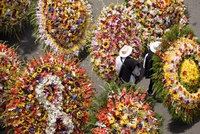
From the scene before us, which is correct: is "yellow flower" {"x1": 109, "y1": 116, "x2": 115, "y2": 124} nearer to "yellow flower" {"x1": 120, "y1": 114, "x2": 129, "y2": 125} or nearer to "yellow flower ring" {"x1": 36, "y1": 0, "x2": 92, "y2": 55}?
"yellow flower" {"x1": 120, "y1": 114, "x2": 129, "y2": 125}

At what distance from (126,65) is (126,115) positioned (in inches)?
56.7

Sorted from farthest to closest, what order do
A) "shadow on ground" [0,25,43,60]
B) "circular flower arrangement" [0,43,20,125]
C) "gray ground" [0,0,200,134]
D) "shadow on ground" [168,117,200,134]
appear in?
"shadow on ground" [0,25,43,60]
"gray ground" [0,0,200,134]
"shadow on ground" [168,117,200,134]
"circular flower arrangement" [0,43,20,125]

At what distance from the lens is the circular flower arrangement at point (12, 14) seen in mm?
9180

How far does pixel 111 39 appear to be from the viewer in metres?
8.51

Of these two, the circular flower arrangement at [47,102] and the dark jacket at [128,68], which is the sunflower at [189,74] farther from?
the circular flower arrangement at [47,102]

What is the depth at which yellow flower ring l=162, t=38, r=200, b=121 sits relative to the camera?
769cm

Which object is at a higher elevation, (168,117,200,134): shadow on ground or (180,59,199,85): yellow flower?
(180,59,199,85): yellow flower

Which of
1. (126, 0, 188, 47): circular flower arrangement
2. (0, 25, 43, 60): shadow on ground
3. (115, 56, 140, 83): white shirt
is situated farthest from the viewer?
(0, 25, 43, 60): shadow on ground

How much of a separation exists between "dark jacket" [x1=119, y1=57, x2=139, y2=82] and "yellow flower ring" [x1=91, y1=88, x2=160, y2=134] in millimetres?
946

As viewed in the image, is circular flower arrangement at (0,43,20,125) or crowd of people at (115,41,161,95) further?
crowd of people at (115,41,161,95)

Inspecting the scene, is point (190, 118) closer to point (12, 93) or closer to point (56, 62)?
point (56, 62)

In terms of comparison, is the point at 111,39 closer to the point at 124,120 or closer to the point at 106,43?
the point at 106,43

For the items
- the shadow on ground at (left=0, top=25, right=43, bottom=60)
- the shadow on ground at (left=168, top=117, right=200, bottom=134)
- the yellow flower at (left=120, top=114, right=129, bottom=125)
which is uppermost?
the shadow on ground at (left=0, top=25, right=43, bottom=60)

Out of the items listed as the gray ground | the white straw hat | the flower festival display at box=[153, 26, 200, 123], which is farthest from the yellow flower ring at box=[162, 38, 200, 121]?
the gray ground
